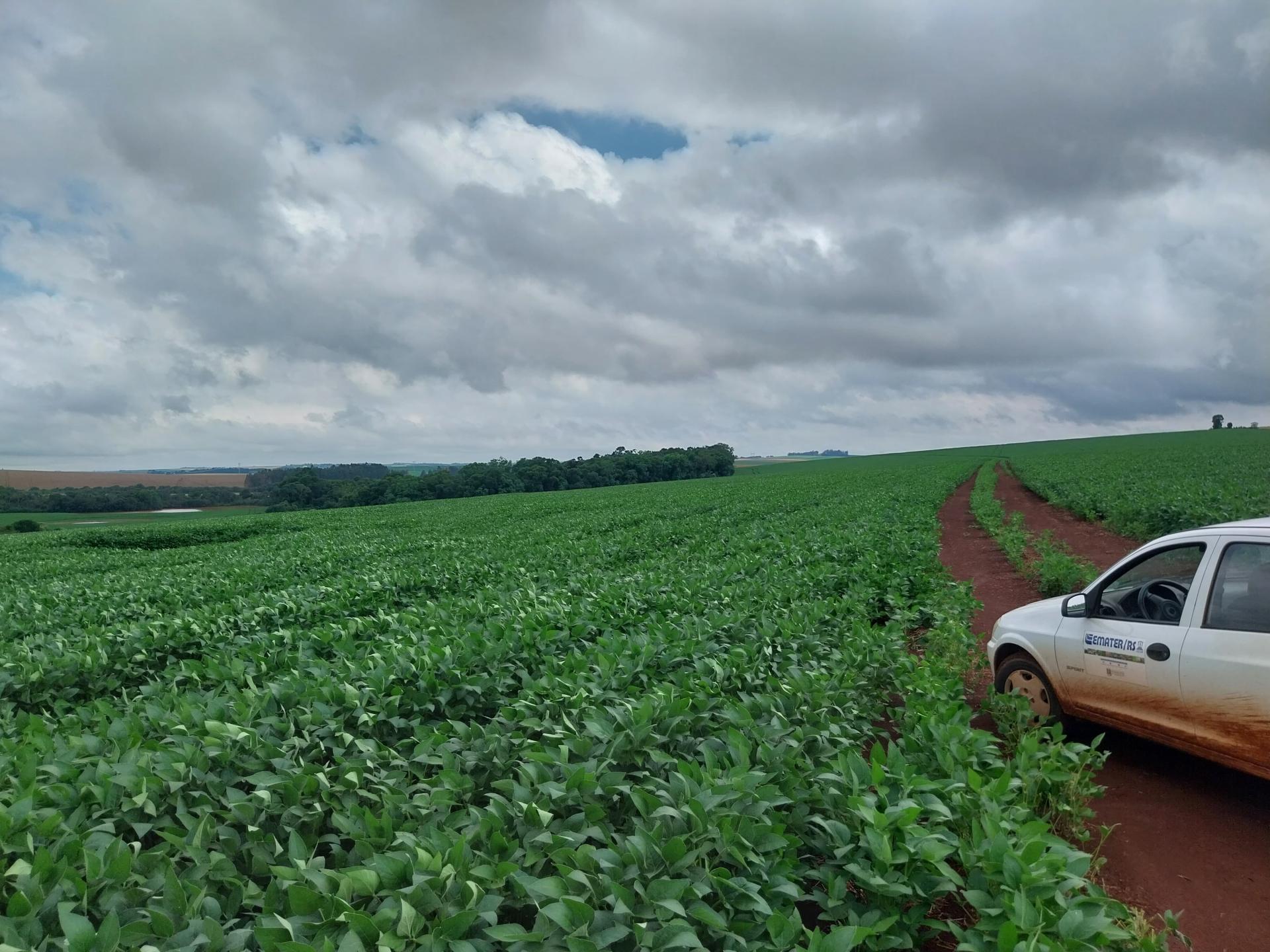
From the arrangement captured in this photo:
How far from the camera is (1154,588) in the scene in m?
5.37

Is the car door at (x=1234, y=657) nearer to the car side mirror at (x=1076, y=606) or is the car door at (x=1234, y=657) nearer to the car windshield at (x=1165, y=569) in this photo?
the car windshield at (x=1165, y=569)

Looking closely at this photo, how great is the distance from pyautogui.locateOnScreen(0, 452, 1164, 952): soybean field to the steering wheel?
3.90ft

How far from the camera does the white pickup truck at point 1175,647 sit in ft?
14.8

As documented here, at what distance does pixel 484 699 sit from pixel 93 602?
11055 mm

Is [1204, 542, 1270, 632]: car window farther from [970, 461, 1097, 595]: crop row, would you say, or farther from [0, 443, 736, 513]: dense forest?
[0, 443, 736, 513]: dense forest

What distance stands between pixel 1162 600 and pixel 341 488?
82.6m

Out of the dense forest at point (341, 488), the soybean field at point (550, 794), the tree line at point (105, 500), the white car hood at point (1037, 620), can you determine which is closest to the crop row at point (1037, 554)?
the soybean field at point (550, 794)

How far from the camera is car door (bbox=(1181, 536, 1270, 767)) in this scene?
443cm

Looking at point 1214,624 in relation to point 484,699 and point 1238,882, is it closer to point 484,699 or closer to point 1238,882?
point 1238,882

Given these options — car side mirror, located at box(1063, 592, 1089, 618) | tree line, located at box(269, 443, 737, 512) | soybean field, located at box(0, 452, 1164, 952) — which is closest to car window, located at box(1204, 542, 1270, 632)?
car side mirror, located at box(1063, 592, 1089, 618)

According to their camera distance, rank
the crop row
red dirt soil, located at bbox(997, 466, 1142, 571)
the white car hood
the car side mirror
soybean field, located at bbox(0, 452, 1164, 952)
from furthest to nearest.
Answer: red dirt soil, located at bbox(997, 466, 1142, 571) < the crop row < the white car hood < the car side mirror < soybean field, located at bbox(0, 452, 1164, 952)

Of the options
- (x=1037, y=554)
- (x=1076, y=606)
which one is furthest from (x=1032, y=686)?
(x=1037, y=554)

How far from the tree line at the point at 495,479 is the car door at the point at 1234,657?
7091 cm

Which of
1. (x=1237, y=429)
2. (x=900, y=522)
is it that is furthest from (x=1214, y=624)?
(x=1237, y=429)
